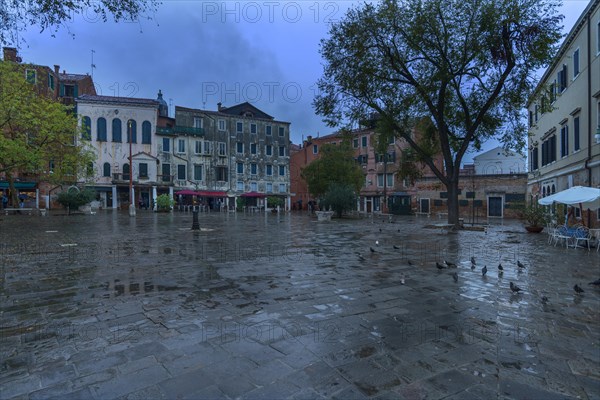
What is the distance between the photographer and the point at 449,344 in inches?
137

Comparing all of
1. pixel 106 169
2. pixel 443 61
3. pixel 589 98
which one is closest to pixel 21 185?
pixel 106 169

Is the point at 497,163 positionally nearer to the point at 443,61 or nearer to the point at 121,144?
the point at 443,61

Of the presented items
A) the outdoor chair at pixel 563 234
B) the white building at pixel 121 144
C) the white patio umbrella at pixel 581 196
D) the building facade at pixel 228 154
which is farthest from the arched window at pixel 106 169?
the outdoor chair at pixel 563 234

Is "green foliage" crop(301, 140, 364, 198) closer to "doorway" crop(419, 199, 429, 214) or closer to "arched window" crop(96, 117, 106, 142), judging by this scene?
"doorway" crop(419, 199, 429, 214)

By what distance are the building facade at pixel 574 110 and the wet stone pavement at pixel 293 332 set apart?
11.2m

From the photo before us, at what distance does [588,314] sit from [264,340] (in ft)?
13.8

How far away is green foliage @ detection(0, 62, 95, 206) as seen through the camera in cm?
1788

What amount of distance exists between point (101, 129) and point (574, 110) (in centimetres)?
4433

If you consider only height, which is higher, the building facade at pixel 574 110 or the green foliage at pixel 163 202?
the building facade at pixel 574 110

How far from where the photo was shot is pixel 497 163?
5078 cm

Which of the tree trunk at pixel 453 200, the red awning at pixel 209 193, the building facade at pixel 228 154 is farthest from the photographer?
the red awning at pixel 209 193

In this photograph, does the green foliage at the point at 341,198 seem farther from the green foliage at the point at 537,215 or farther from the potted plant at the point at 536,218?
the potted plant at the point at 536,218

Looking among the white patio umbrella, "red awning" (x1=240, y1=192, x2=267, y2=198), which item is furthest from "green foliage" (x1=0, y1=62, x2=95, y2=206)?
"red awning" (x1=240, y1=192, x2=267, y2=198)

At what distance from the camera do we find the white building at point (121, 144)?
134 ft
